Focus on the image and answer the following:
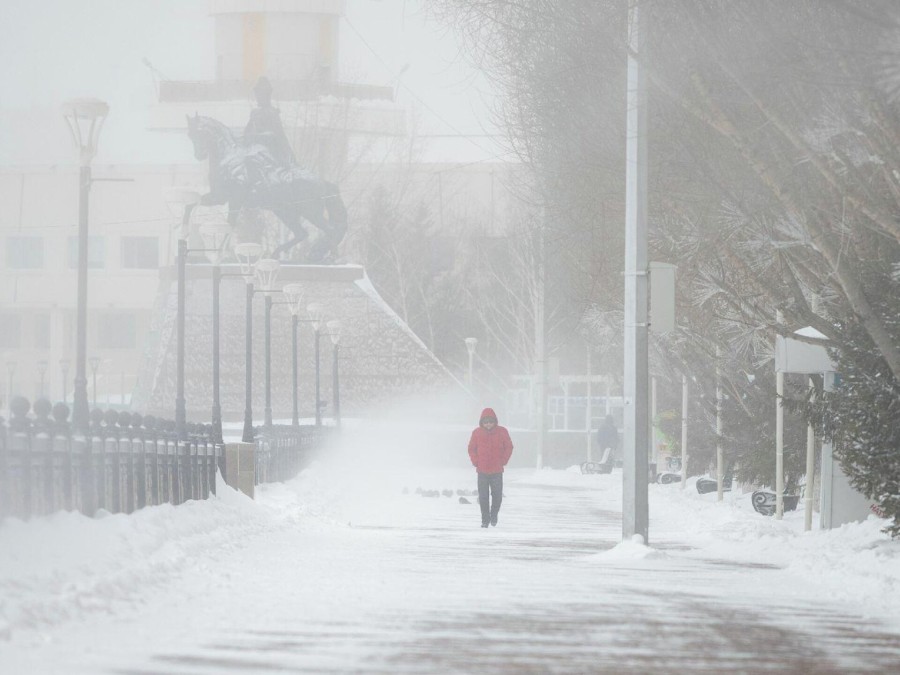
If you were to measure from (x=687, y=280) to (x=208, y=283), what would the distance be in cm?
3132

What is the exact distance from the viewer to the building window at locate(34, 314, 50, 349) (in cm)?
8356

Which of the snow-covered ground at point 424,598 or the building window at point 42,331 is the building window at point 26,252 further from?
the snow-covered ground at point 424,598

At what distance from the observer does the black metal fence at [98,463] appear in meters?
12.3

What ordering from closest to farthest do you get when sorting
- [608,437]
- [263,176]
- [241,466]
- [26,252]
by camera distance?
1. [241,466]
2. [608,437]
3. [263,176]
4. [26,252]

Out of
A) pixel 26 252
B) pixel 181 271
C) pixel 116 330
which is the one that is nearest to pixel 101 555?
pixel 181 271

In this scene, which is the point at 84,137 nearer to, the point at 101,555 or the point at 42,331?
the point at 101,555

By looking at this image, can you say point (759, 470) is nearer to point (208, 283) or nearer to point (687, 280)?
point (687, 280)

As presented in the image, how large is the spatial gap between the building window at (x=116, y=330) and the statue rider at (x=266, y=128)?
110 feet

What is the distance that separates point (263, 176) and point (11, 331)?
29.6 meters

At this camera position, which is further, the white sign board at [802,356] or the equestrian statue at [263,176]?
the equestrian statue at [263,176]

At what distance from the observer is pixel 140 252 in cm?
8912

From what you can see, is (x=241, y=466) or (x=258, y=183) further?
(x=258, y=183)

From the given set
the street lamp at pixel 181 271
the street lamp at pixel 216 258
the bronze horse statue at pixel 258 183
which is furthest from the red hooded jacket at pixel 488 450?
the bronze horse statue at pixel 258 183

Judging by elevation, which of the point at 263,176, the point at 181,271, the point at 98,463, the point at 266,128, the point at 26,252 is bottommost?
the point at 98,463
